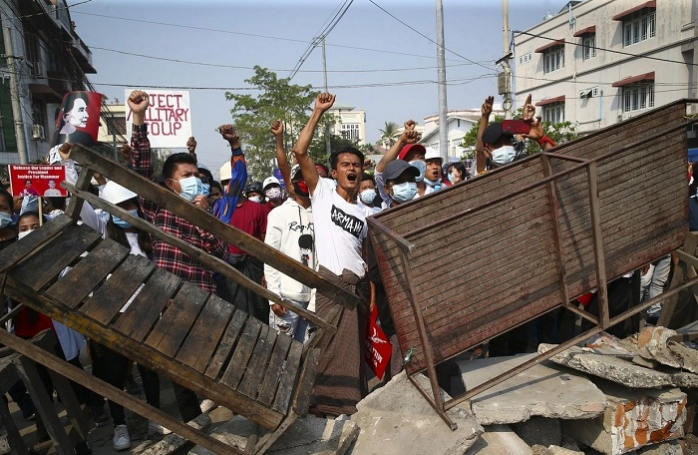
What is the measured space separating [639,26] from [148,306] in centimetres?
2911

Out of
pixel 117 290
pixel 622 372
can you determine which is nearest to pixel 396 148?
pixel 622 372

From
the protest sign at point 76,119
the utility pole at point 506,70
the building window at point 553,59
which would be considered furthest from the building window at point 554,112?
the protest sign at point 76,119

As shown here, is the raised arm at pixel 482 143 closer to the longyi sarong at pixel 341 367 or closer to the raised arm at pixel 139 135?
the longyi sarong at pixel 341 367

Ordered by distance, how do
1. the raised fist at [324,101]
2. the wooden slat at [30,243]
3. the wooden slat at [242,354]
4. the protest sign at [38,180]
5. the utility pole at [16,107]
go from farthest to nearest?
1. the utility pole at [16,107]
2. the protest sign at [38,180]
3. the raised fist at [324,101]
4. the wooden slat at [242,354]
5. the wooden slat at [30,243]

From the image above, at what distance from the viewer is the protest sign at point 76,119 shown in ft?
17.3

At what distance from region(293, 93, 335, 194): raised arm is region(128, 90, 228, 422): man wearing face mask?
70 cm

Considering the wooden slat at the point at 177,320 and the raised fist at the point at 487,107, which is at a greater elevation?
the raised fist at the point at 487,107

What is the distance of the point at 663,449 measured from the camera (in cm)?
299

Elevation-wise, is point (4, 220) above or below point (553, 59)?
below

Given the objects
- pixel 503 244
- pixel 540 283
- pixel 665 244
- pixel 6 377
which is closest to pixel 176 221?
pixel 6 377

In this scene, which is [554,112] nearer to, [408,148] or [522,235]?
[408,148]

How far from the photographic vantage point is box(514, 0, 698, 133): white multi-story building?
72.7ft

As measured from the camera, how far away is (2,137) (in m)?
20.0

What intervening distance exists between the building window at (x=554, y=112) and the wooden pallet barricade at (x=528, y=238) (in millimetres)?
29631
